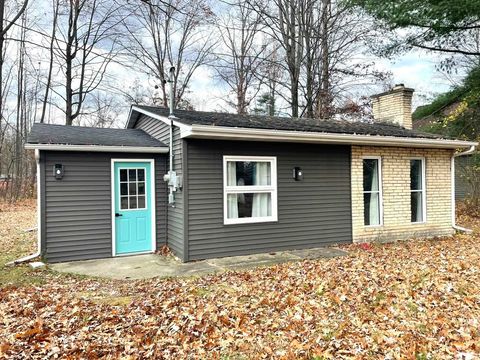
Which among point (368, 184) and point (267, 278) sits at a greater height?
point (368, 184)

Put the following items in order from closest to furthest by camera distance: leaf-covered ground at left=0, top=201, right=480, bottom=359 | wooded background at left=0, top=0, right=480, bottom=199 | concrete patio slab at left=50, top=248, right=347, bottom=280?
leaf-covered ground at left=0, top=201, right=480, bottom=359
concrete patio slab at left=50, top=248, right=347, bottom=280
wooded background at left=0, top=0, right=480, bottom=199

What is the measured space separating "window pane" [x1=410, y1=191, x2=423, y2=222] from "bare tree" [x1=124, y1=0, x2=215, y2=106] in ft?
47.2

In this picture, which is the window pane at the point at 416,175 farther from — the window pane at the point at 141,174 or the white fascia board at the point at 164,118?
the window pane at the point at 141,174

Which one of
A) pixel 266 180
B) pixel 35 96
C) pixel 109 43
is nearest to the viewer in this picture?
pixel 266 180

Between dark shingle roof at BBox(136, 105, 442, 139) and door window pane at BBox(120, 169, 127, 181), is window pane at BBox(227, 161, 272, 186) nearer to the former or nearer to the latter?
dark shingle roof at BBox(136, 105, 442, 139)

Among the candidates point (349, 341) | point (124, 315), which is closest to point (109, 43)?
point (124, 315)

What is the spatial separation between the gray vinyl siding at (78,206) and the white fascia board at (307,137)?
213 centimetres

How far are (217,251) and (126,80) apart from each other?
54.2 feet

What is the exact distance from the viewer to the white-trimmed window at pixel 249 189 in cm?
722

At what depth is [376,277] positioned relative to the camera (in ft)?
16.9

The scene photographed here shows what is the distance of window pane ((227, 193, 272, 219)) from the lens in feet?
23.9

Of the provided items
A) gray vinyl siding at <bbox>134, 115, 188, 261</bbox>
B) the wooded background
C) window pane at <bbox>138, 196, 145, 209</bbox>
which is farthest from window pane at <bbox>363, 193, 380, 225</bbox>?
the wooded background

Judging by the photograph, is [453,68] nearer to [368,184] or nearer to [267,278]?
[368,184]

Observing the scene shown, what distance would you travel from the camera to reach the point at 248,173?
7.49 meters
